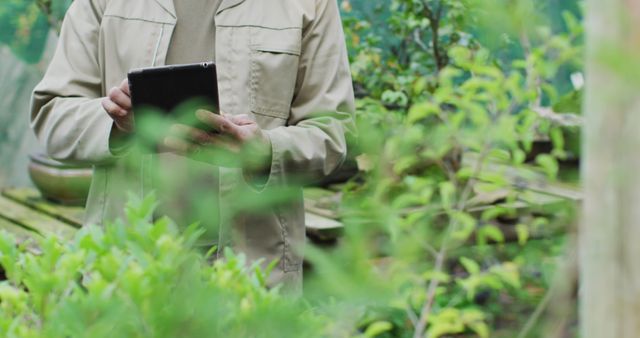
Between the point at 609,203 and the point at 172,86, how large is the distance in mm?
1432

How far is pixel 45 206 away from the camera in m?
5.49

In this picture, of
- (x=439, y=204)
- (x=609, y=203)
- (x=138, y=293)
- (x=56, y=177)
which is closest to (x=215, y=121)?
(x=439, y=204)

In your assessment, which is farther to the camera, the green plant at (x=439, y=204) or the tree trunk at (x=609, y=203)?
the green plant at (x=439, y=204)

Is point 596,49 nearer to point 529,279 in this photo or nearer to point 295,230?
point 529,279

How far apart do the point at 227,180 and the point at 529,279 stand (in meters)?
0.75

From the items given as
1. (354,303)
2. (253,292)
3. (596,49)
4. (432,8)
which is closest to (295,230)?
(253,292)

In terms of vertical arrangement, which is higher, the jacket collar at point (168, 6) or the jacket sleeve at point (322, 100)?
the jacket collar at point (168, 6)

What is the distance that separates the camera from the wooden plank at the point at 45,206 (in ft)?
17.2

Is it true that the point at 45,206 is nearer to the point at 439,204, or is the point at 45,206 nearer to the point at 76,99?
the point at 76,99

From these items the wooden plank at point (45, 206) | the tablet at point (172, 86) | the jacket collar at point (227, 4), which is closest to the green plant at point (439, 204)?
the tablet at point (172, 86)

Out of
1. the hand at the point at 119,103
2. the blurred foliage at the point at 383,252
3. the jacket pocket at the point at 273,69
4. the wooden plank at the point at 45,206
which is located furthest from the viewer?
the wooden plank at the point at 45,206

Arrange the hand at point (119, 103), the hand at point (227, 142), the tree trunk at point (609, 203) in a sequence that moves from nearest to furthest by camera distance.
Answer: the tree trunk at point (609, 203), the hand at point (227, 142), the hand at point (119, 103)

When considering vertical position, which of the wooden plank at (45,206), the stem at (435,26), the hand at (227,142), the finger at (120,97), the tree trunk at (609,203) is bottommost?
the wooden plank at (45,206)

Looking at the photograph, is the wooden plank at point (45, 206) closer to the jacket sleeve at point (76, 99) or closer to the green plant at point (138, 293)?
the jacket sleeve at point (76, 99)
